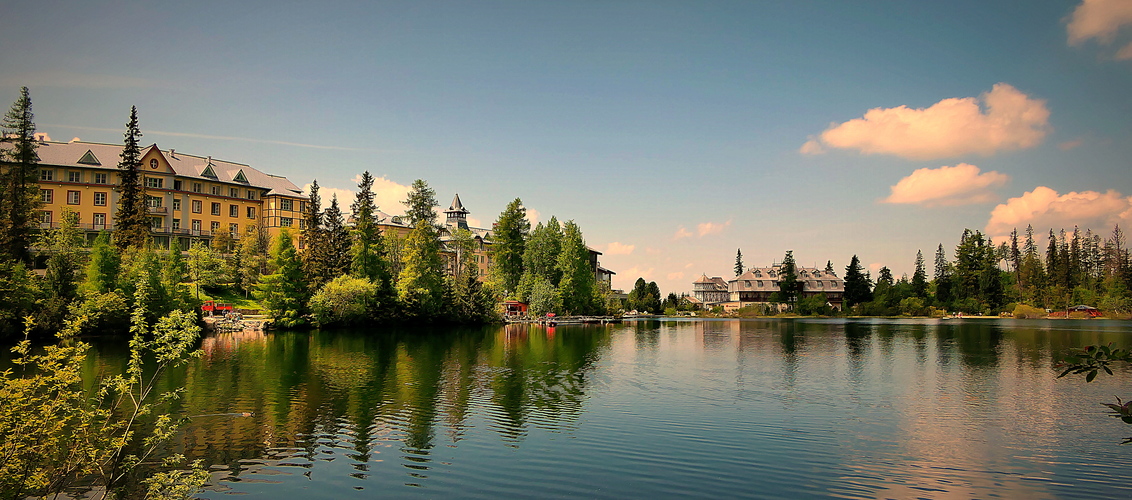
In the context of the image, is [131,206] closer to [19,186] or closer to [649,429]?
[19,186]

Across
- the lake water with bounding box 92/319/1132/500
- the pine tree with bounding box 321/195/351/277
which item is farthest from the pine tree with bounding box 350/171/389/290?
the lake water with bounding box 92/319/1132/500

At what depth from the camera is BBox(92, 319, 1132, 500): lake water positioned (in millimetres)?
13258

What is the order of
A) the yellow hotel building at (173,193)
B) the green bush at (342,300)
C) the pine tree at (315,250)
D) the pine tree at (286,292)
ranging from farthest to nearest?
the yellow hotel building at (173,193) < the pine tree at (315,250) < the green bush at (342,300) < the pine tree at (286,292)

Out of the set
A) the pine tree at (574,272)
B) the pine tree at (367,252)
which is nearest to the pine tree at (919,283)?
the pine tree at (574,272)

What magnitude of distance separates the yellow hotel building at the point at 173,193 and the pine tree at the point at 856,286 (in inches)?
3984

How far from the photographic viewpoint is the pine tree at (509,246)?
91.0m

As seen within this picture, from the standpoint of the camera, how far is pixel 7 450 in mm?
8219

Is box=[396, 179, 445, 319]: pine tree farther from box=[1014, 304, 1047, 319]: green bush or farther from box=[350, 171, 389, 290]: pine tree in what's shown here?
box=[1014, 304, 1047, 319]: green bush

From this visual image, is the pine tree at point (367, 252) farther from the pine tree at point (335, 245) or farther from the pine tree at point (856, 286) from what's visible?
the pine tree at point (856, 286)

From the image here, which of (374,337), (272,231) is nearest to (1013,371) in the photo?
(374,337)

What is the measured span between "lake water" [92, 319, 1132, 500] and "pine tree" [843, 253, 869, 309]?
93.5 meters

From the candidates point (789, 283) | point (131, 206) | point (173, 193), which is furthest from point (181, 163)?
point (789, 283)

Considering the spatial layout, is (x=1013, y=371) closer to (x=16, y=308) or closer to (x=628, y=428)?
(x=628, y=428)

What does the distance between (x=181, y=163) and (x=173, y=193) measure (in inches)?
231
